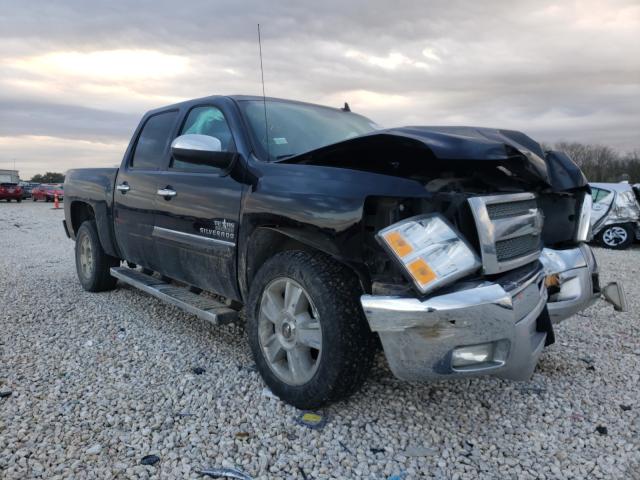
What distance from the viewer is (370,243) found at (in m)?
2.49

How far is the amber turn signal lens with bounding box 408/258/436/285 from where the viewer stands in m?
2.22

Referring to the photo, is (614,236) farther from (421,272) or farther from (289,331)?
(421,272)

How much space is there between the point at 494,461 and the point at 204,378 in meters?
1.79

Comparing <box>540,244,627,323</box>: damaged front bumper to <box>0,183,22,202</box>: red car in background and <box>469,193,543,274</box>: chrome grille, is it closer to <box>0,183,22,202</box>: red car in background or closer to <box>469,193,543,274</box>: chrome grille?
<box>469,193,543,274</box>: chrome grille

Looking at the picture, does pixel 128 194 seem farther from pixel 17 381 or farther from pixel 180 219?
pixel 17 381

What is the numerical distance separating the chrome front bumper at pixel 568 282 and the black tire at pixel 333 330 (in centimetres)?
143

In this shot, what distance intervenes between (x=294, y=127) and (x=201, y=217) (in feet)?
2.96

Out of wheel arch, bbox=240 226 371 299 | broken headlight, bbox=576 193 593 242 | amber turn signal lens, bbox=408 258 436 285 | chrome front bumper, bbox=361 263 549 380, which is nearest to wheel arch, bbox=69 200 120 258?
wheel arch, bbox=240 226 371 299

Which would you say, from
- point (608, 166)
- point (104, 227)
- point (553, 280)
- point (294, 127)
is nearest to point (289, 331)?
point (294, 127)

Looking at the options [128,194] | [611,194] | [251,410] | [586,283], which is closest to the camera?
[251,410]

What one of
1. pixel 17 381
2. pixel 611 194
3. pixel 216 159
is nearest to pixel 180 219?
pixel 216 159

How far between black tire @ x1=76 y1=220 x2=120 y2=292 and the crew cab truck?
181 centimetres

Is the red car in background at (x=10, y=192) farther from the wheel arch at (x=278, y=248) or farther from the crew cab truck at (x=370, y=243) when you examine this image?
the wheel arch at (x=278, y=248)

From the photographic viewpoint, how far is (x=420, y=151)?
8.43 ft
